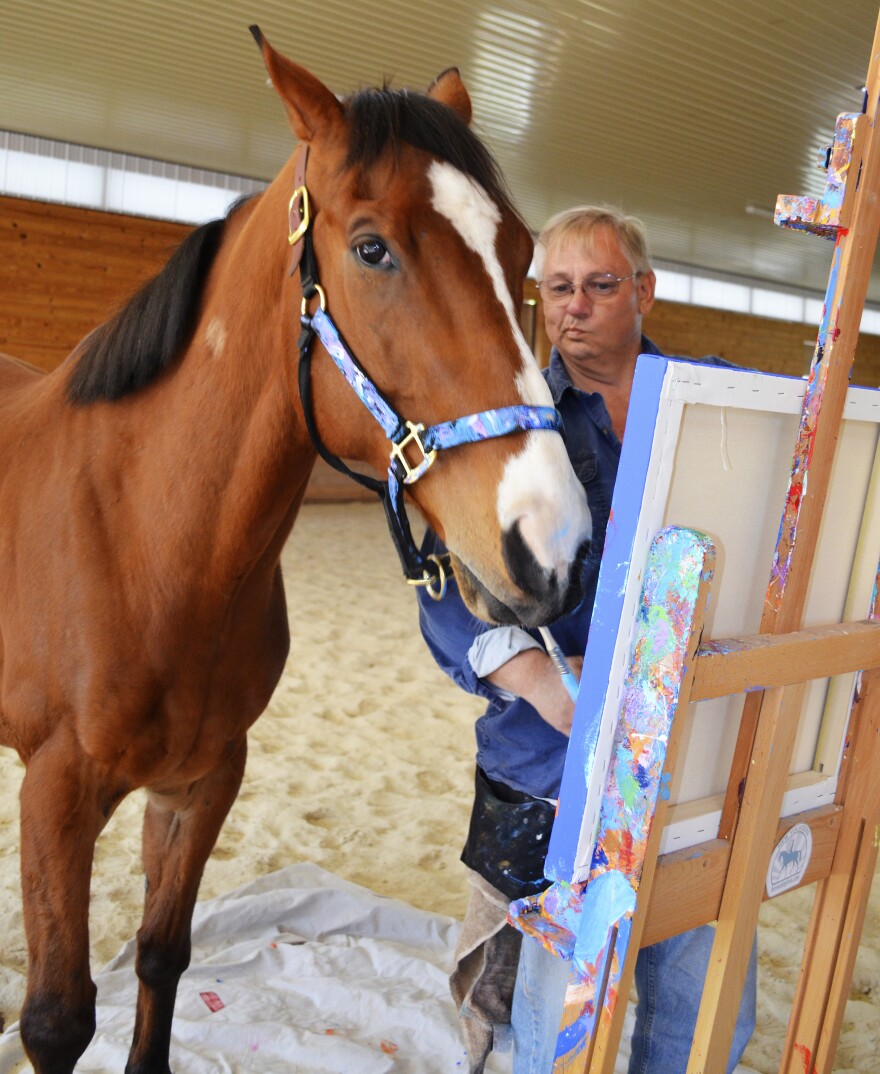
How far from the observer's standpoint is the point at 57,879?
134 centimetres

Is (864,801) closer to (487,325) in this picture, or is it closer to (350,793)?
(487,325)

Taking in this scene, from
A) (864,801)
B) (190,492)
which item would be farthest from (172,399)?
(864,801)

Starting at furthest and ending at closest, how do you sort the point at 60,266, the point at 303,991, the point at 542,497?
1. the point at 60,266
2. the point at 303,991
3. the point at 542,497

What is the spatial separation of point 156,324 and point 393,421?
54 cm

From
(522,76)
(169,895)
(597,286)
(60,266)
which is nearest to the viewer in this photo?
(597,286)

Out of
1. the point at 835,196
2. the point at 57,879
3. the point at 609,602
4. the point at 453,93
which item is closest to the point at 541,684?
the point at 609,602

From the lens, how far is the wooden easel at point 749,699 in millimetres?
812

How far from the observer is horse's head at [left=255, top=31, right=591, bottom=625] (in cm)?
96

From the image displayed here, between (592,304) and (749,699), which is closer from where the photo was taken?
(749,699)

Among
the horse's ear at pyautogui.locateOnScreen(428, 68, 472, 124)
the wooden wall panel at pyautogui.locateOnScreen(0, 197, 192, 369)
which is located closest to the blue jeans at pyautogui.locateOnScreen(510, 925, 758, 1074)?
the horse's ear at pyautogui.locateOnScreen(428, 68, 472, 124)

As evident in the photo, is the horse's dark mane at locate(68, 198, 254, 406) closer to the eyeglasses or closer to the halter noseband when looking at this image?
the halter noseband

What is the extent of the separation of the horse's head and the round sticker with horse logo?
1.38 feet

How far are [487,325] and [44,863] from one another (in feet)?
3.49

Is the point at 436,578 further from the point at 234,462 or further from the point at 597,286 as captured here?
the point at 597,286
